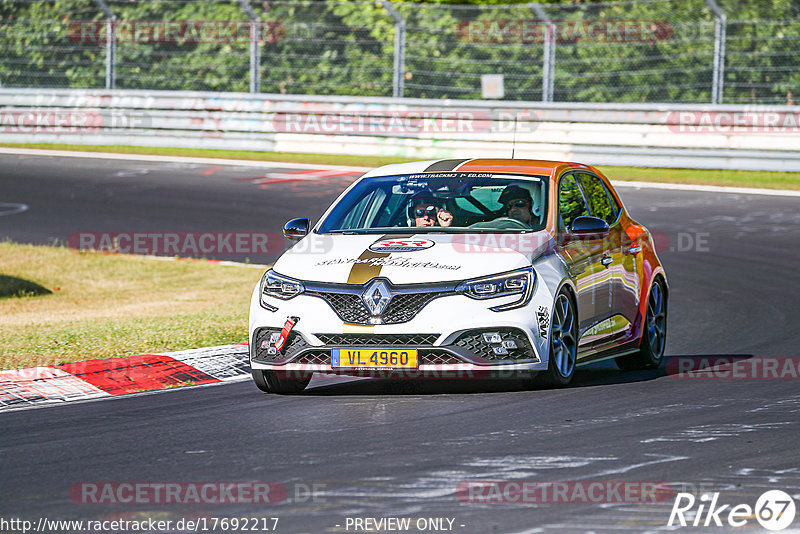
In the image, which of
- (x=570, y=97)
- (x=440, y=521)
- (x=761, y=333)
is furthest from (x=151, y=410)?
(x=570, y=97)

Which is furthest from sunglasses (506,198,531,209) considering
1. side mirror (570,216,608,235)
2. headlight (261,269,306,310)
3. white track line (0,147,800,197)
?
white track line (0,147,800,197)

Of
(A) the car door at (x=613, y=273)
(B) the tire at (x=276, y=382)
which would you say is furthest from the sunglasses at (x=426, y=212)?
(B) the tire at (x=276, y=382)

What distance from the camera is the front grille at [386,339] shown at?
28.5 ft

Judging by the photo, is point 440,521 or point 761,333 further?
point 761,333

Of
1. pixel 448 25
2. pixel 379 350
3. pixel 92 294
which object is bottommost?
pixel 92 294

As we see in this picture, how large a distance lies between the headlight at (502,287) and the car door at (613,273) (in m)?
1.16

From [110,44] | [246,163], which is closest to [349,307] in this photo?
[246,163]

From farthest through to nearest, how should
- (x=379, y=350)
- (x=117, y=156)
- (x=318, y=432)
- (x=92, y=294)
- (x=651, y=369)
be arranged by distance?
(x=117, y=156)
(x=92, y=294)
(x=651, y=369)
(x=379, y=350)
(x=318, y=432)

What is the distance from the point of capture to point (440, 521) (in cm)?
577

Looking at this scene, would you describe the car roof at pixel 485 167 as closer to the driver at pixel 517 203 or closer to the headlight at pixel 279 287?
the driver at pixel 517 203

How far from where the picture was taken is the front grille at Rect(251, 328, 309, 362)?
896cm

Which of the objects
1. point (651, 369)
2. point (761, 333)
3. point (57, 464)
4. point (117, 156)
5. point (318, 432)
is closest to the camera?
point (57, 464)

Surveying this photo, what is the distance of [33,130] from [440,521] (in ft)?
85.3

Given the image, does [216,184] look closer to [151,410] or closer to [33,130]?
[33,130]
